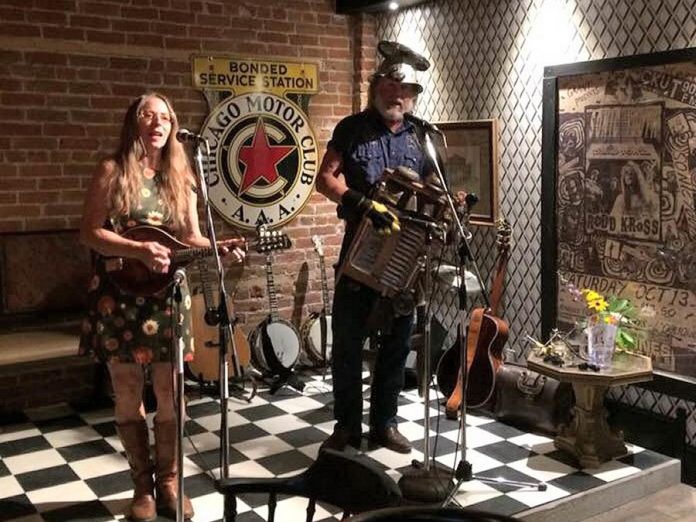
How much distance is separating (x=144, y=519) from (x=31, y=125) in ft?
8.10

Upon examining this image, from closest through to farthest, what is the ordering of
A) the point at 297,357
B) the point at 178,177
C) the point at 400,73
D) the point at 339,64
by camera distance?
the point at 178,177, the point at 400,73, the point at 297,357, the point at 339,64

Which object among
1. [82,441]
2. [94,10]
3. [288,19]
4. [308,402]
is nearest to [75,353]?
[82,441]

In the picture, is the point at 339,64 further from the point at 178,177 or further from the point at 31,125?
the point at 178,177

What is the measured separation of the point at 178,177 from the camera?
299 cm

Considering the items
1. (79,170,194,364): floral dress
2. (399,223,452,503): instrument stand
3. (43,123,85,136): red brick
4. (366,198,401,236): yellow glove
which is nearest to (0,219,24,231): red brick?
(43,123,85,136): red brick

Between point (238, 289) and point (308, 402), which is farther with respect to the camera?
point (238, 289)

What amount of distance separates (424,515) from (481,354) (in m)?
2.70

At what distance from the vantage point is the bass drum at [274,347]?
494 cm

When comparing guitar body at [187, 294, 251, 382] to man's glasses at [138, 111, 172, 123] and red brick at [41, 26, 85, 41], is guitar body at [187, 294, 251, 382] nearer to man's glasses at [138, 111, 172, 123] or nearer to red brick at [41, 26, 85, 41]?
red brick at [41, 26, 85, 41]

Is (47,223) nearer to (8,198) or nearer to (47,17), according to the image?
(8,198)

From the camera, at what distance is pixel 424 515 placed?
147cm

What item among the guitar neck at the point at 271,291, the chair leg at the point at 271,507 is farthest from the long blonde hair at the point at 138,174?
the guitar neck at the point at 271,291

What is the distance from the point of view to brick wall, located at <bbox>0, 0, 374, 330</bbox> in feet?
14.5

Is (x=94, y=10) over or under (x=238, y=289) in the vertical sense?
over
